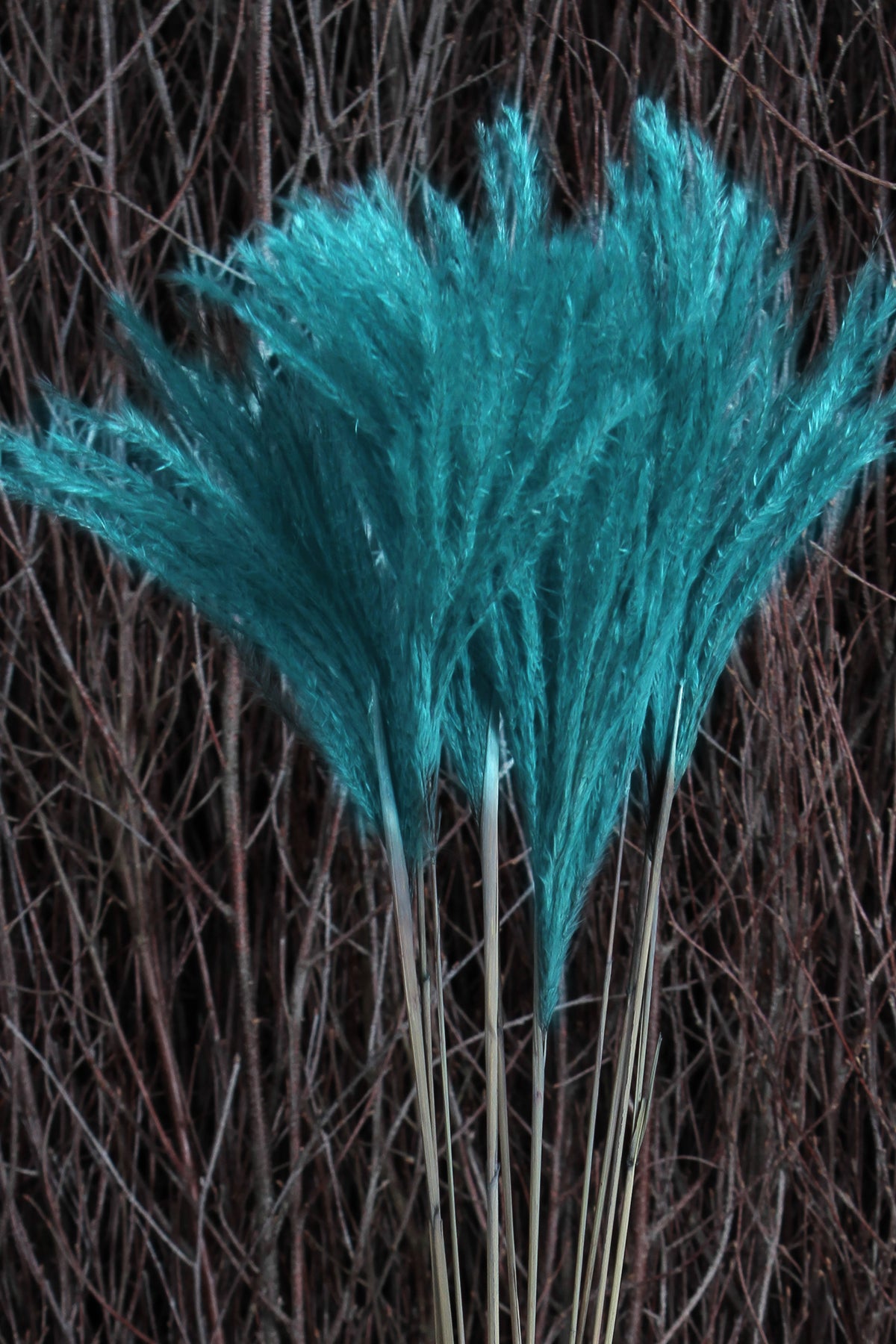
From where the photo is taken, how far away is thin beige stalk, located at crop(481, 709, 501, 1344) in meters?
0.72

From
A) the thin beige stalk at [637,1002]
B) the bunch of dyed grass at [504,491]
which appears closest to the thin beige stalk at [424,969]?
the bunch of dyed grass at [504,491]

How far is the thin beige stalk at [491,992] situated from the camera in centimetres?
72

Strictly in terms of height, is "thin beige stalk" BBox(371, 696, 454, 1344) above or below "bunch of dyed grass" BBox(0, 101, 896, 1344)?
below

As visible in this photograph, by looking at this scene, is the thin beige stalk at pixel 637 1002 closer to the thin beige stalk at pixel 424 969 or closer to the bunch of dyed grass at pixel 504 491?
the bunch of dyed grass at pixel 504 491

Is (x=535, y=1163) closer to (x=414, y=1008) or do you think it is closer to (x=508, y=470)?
(x=414, y=1008)

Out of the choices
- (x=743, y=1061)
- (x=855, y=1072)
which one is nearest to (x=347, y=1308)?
(x=743, y=1061)

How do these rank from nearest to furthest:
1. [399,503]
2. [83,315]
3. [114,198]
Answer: [399,503] → [114,198] → [83,315]

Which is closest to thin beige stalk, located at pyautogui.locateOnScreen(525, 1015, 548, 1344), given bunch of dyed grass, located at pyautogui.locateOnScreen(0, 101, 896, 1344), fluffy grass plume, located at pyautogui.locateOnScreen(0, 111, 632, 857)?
bunch of dyed grass, located at pyautogui.locateOnScreen(0, 101, 896, 1344)

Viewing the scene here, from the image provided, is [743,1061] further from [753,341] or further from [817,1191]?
[753,341]

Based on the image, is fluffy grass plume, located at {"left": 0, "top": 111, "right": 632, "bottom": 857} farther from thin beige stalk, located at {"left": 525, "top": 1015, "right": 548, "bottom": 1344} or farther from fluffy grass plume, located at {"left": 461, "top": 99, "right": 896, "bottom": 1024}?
thin beige stalk, located at {"left": 525, "top": 1015, "right": 548, "bottom": 1344}

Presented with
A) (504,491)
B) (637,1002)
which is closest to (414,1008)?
(637,1002)

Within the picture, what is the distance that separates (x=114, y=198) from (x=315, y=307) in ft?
2.65

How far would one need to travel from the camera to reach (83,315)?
145 cm

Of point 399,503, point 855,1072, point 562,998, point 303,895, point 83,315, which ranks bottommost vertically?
point 855,1072
